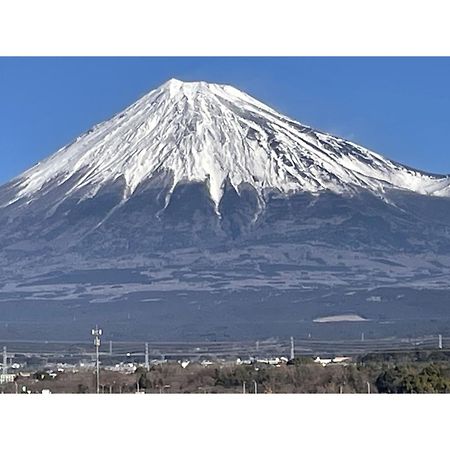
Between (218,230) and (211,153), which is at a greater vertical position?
(211,153)

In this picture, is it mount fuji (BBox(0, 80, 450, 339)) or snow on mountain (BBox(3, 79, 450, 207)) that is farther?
snow on mountain (BBox(3, 79, 450, 207))

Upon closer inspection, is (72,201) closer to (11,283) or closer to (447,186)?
(11,283)

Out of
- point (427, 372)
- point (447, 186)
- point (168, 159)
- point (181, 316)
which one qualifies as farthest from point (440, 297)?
point (427, 372)

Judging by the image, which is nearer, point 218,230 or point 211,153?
point 218,230

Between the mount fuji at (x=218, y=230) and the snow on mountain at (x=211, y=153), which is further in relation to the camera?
the snow on mountain at (x=211, y=153)
